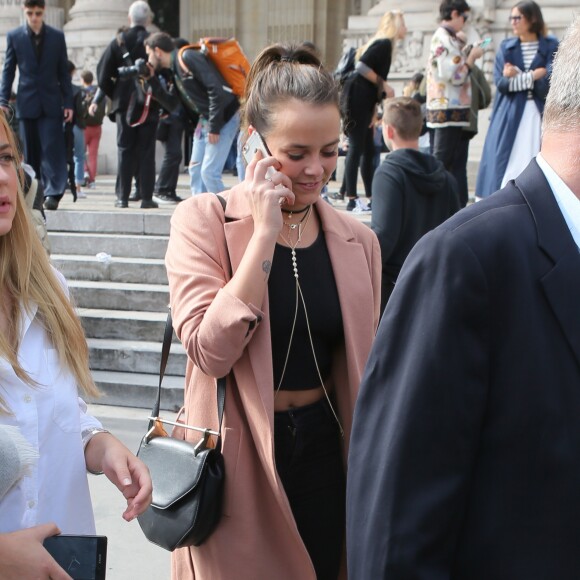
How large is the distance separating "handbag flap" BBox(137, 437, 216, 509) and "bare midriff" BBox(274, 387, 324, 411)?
218 millimetres

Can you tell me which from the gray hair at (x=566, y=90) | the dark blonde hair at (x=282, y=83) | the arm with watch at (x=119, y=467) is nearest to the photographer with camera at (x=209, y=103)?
the dark blonde hair at (x=282, y=83)

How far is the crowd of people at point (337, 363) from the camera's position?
4.83 feet

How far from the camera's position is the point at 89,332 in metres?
6.78

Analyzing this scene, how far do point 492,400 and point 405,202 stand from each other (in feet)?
10.9

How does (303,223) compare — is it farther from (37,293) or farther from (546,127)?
(546,127)

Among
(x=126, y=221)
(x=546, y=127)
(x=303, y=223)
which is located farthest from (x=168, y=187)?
(x=546, y=127)

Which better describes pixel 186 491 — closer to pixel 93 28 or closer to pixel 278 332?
pixel 278 332

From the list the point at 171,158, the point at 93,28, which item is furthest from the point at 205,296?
the point at 93,28

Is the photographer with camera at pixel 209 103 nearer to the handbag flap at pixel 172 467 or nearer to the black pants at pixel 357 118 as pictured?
the black pants at pixel 357 118

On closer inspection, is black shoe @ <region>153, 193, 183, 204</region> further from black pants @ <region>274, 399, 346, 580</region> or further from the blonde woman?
black pants @ <region>274, 399, 346, 580</region>

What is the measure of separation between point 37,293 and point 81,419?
319 mm

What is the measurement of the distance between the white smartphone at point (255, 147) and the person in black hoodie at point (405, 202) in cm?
208

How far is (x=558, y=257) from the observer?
4.85ft

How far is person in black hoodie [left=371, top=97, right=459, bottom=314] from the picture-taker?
4.72 m
